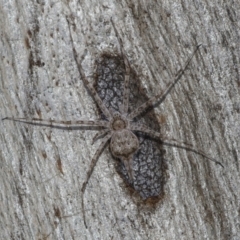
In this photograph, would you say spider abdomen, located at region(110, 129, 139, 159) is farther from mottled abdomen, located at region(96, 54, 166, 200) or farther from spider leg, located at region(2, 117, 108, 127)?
spider leg, located at region(2, 117, 108, 127)

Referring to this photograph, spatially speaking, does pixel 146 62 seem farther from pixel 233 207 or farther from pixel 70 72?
pixel 233 207

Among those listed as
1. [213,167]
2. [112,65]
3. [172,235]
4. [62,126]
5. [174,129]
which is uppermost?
[112,65]

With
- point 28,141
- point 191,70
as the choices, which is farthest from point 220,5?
point 28,141

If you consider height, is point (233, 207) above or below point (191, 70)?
below

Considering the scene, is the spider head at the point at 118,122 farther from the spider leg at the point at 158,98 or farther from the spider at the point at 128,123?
the spider leg at the point at 158,98

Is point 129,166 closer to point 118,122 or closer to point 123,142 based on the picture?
point 123,142

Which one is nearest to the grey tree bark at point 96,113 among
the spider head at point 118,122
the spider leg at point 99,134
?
the spider leg at point 99,134
